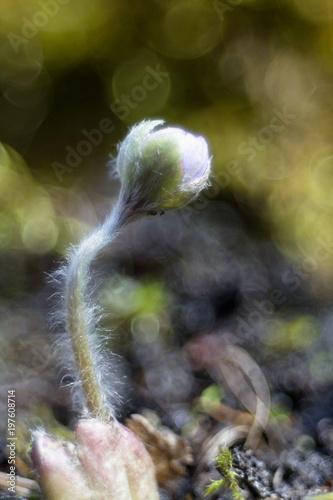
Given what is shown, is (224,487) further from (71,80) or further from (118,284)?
(71,80)

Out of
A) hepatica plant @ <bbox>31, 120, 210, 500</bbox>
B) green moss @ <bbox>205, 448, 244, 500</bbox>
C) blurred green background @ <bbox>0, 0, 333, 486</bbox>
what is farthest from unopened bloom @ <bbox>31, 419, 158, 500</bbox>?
blurred green background @ <bbox>0, 0, 333, 486</bbox>

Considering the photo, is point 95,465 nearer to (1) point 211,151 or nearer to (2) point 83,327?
(2) point 83,327

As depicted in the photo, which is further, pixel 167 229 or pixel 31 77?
pixel 167 229

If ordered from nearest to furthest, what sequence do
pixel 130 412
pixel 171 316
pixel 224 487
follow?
pixel 224 487
pixel 130 412
pixel 171 316

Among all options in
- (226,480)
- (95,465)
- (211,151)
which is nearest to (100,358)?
(95,465)

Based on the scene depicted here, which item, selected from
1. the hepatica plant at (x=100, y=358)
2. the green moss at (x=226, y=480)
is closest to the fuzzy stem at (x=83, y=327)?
the hepatica plant at (x=100, y=358)

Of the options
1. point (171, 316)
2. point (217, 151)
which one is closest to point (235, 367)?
point (171, 316)

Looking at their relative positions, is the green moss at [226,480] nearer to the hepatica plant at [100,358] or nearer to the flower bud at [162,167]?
the hepatica plant at [100,358]
